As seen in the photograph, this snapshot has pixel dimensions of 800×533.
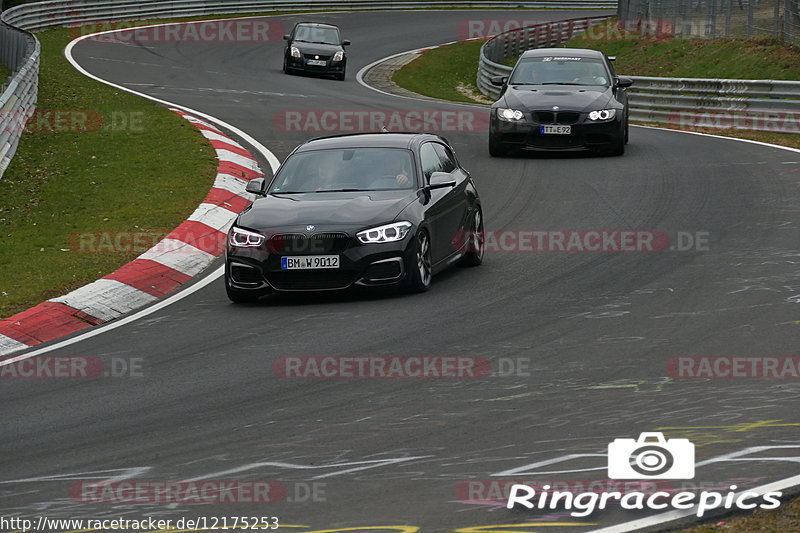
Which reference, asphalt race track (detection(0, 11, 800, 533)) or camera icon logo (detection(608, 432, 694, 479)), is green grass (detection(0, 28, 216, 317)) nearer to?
asphalt race track (detection(0, 11, 800, 533))

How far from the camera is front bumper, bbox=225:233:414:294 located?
11.2 meters

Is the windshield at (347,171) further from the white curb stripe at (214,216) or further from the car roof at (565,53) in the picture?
the car roof at (565,53)

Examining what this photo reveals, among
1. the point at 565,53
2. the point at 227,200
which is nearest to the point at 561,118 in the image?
the point at 565,53

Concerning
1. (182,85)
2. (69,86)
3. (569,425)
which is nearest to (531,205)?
(569,425)

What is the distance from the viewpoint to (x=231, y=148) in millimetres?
20000

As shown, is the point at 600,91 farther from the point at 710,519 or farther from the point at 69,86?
the point at 710,519

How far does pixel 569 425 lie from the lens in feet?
23.6

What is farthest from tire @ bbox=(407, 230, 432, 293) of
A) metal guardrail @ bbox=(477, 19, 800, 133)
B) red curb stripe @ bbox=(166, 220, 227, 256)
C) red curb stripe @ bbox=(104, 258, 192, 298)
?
metal guardrail @ bbox=(477, 19, 800, 133)

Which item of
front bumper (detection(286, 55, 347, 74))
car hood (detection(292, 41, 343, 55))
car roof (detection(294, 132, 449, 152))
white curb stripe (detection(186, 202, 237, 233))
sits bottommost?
front bumper (detection(286, 55, 347, 74))

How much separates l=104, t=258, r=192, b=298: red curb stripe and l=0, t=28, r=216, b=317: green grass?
0.72 ft

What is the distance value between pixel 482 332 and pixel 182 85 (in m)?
22.2

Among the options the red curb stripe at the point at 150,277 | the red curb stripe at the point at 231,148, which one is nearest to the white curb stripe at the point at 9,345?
the red curb stripe at the point at 150,277

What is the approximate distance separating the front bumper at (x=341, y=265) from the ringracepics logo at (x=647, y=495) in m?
4.86

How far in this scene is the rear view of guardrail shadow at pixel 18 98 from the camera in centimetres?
1841
